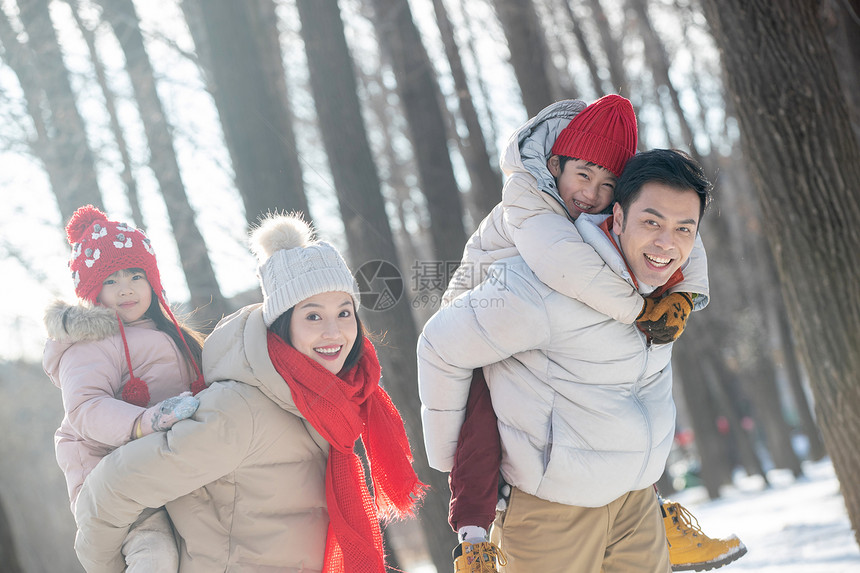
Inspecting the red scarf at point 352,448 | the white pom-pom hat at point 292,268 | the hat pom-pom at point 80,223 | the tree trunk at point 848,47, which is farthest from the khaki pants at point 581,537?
the tree trunk at point 848,47

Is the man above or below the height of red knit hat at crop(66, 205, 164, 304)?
below

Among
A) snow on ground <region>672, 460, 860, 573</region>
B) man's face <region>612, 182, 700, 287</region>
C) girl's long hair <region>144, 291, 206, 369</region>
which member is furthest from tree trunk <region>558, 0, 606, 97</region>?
girl's long hair <region>144, 291, 206, 369</region>

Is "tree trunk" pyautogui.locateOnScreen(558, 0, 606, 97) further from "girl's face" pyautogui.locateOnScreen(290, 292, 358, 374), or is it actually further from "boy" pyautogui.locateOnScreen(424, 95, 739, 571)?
"girl's face" pyautogui.locateOnScreen(290, 292, 358, 374)

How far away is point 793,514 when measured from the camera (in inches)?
318

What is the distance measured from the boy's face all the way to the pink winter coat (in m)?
1.67

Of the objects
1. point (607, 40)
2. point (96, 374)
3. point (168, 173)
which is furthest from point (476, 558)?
point (607, 40)

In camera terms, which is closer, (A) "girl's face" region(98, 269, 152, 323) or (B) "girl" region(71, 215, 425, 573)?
(B) "girl" region(71, 215, 425, 573)

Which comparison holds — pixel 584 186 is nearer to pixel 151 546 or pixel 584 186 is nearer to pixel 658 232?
pixel 658 232

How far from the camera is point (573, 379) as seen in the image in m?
2.58

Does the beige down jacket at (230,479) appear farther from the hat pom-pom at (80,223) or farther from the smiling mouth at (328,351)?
the hat pom-pom at (80,223)

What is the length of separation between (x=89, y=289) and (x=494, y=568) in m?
1.92

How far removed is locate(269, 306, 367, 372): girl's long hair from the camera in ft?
9.14

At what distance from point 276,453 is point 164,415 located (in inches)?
16.7

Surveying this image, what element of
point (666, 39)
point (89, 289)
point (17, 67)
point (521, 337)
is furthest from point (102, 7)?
point (666, 39)
